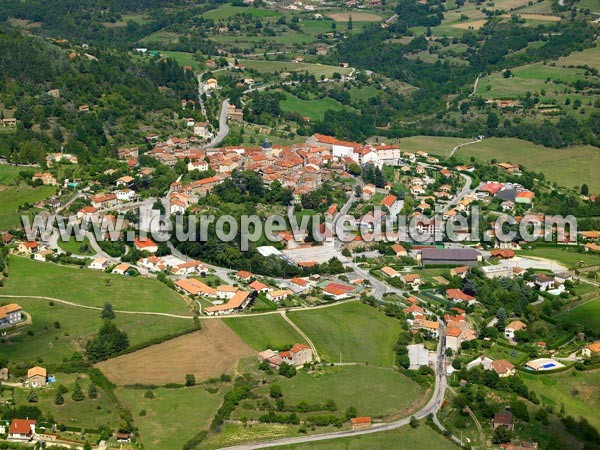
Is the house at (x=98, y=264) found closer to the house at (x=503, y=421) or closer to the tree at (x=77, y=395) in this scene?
the tree at (x=77, y=395)

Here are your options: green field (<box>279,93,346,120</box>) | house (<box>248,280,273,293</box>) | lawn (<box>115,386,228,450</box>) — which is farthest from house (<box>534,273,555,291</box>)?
green field (<box>279,93,346,120</box>)

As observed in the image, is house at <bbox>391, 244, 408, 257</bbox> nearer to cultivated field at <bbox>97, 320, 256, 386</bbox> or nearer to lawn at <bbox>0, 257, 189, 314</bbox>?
lawn at <bbox>0, 257, 189, 314</bbox>

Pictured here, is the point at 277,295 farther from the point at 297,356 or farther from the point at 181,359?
the point at 181,359

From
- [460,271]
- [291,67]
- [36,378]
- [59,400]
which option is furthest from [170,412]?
[291,67]

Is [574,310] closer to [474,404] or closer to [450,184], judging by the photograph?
[474,404]

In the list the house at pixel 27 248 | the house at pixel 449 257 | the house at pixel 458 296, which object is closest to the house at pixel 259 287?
the house at pixel 458 296
